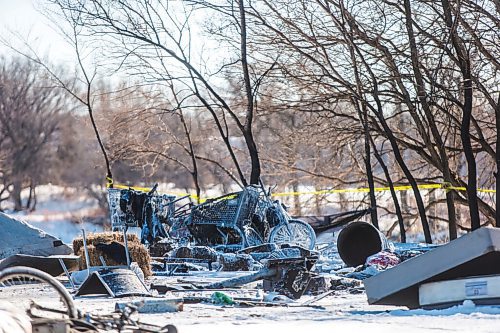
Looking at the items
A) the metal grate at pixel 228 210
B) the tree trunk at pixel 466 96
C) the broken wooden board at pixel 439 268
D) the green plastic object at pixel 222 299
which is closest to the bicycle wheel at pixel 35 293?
the green plastic object at pixel 222 299

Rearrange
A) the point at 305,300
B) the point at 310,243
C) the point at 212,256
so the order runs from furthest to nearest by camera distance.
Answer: the point at 310,243 → the point at 212,256 → the point at 305,300

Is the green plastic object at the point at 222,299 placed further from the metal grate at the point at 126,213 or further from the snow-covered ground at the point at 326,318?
the metal grate at the point at 126,213

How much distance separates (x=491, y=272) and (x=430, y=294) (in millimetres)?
726

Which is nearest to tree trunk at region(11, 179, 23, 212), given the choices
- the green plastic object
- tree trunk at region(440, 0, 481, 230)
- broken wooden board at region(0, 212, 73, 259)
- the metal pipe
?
tree trunk at region(440, 0, 481, 230)

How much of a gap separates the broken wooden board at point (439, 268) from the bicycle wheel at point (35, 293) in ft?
9.61

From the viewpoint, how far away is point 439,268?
30.2 ft

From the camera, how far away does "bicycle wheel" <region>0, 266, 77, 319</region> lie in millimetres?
6633

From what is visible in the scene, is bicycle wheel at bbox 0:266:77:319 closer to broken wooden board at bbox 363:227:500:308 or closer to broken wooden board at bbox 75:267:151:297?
broken wooden board at bbox 75:267:151:297

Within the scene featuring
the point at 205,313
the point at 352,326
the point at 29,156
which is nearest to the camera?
the point at 352,326

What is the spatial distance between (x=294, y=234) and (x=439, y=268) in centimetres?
913

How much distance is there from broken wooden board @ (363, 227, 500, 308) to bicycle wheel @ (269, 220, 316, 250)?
8.17 metres

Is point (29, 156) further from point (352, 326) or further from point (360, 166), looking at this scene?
point (352, 326)

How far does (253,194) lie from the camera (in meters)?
18.9

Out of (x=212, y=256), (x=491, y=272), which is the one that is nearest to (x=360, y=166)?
(x=212, y=256)
